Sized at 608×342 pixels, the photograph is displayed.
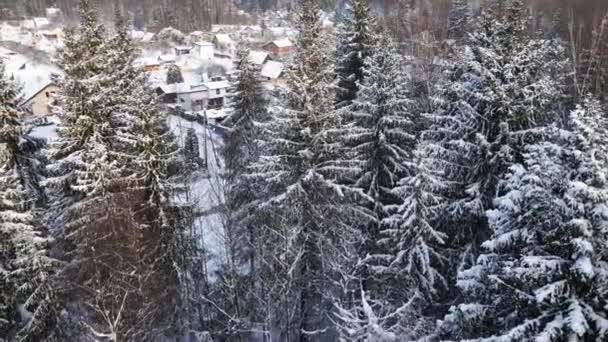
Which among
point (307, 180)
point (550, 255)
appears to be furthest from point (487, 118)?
point (550, 255)

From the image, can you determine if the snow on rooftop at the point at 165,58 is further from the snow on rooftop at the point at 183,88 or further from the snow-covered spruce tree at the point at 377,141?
the snow-covered spruce tree at the point at 377,141

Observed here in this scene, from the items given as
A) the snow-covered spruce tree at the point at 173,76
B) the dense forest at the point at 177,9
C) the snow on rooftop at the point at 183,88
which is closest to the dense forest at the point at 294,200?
the snow on rooftop at the point at 183,88

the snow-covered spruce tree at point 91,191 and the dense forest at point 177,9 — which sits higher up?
the dense forest at point 177,9

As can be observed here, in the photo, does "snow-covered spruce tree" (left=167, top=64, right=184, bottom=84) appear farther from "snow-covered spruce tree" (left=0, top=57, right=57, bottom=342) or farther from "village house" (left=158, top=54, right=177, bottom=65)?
"snow-covered spruce tree" (left=0, top=57, right=57, bottom=342)

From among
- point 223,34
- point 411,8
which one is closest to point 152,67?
point 223,34

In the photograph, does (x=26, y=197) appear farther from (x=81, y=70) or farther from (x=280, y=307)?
(x=280, y=307)

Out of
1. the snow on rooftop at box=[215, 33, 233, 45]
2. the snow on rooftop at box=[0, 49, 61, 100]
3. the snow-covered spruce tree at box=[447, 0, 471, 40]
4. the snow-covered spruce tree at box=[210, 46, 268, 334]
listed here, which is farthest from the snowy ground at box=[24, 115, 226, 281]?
the snow on rooftop at box=[215, 33, 233, 45]
